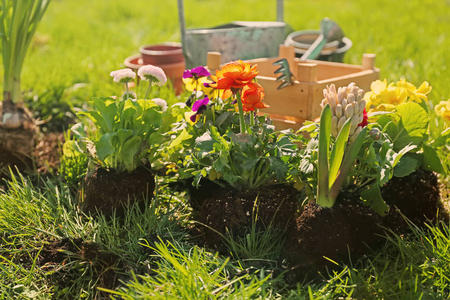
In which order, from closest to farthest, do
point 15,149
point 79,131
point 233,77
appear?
1. point 233,77
2. point 79,131
3. point 15,149

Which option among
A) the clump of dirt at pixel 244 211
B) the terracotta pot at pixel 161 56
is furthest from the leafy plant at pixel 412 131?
the terracotta pot at pixel 161 56

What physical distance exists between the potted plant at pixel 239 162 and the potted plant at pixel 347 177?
0.11 meters

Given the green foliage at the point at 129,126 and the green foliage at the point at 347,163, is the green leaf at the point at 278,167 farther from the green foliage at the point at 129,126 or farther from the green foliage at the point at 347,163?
the green foliage at the point at 129,126

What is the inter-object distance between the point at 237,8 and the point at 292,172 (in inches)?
228

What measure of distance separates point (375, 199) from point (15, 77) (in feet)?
6.60

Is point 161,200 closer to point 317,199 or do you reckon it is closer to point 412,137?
point 317,199

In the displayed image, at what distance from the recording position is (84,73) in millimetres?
4227

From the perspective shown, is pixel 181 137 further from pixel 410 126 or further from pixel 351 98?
pixel 410 126

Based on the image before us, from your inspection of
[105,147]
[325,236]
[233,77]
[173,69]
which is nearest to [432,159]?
[325,236]

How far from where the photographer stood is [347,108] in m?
1.85

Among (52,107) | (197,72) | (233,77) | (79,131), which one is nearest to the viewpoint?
(233,77)

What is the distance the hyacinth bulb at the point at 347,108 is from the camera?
1861 mm

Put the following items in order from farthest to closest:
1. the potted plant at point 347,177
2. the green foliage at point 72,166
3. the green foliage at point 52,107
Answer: the green foliage at point 52,107
the green foliage at point 72,166
the potted plant at point 347,177

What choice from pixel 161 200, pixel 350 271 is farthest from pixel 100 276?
pixel 350 271
